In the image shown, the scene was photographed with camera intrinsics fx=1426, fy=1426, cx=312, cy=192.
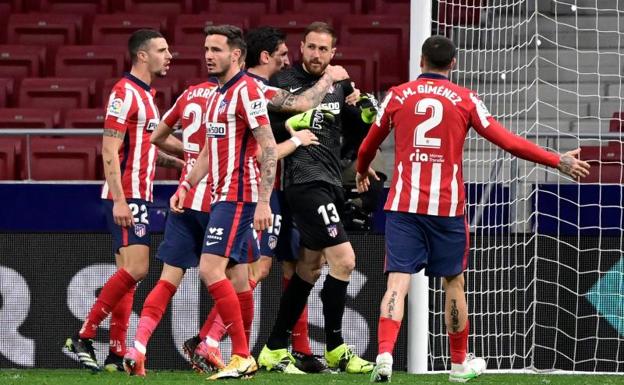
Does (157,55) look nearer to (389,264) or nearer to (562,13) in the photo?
(389,264)

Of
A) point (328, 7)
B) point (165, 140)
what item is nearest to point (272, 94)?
point (165, 140)

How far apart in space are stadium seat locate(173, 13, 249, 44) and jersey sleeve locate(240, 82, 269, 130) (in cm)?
629

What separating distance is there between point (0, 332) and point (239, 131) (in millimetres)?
2995

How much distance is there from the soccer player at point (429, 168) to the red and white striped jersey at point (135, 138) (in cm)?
174

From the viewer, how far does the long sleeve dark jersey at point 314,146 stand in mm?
7922

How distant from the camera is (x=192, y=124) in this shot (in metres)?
7.85

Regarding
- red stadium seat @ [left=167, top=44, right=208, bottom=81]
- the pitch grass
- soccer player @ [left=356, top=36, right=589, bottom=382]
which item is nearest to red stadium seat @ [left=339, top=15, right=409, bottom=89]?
red stadium seat @ [left=167, top=44, right=208, bottom=81]

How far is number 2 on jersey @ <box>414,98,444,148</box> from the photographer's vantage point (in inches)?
265

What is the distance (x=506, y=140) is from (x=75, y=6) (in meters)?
8.20

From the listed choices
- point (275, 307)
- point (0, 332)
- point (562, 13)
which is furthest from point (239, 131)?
point (562, 13)

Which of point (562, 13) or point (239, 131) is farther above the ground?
point (562, 13)

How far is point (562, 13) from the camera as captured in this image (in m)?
13.3

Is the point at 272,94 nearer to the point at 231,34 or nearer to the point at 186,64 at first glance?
the point at 231,34

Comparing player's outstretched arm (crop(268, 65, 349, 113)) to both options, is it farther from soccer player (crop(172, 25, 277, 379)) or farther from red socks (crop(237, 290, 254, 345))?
red socks (crop(237, 290, 254, 345))
